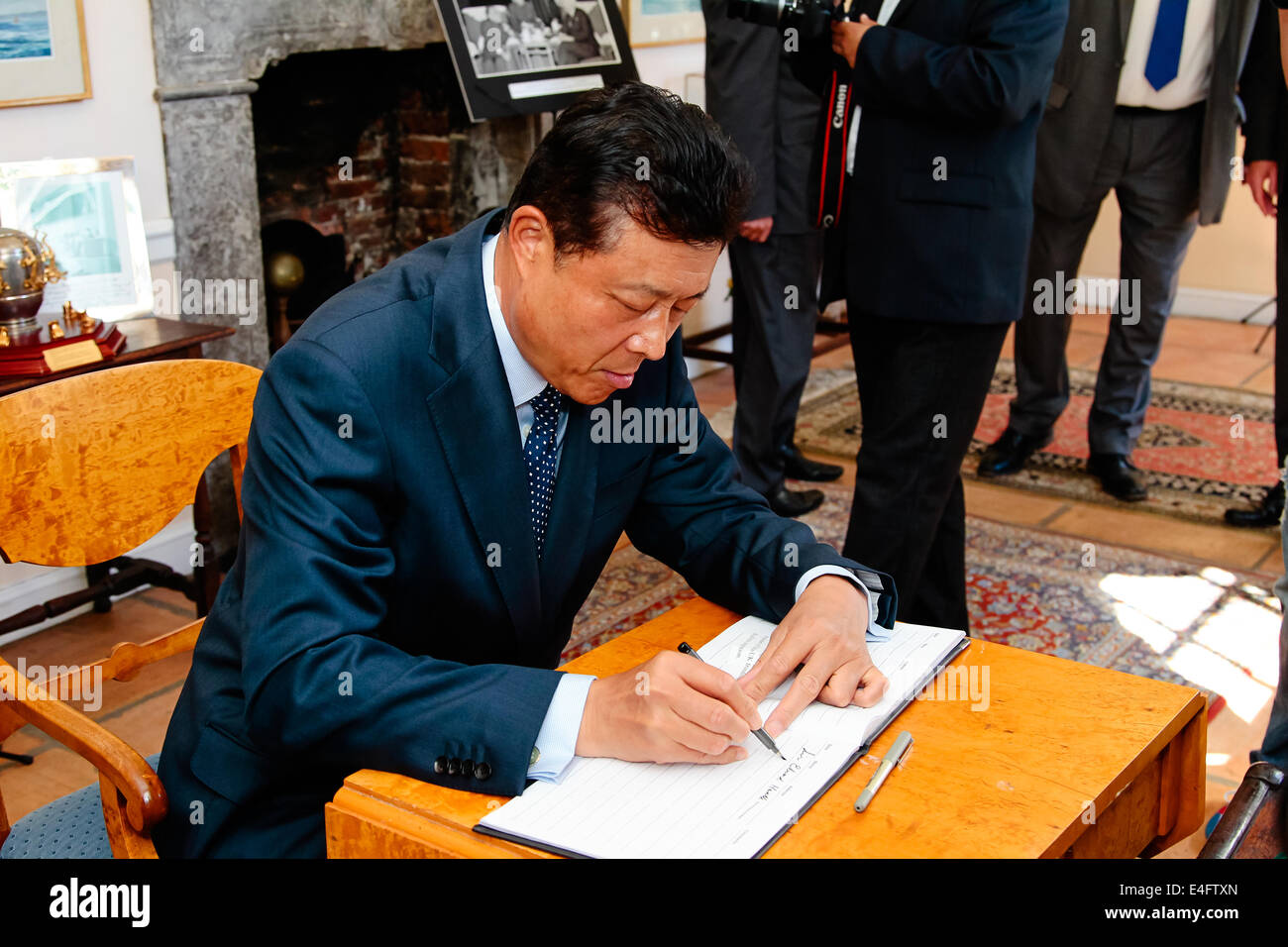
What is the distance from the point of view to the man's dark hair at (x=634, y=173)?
53.7 inches

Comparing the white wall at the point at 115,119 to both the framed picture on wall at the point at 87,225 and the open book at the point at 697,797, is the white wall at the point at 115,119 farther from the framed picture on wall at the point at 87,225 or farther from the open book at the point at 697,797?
the open book at the point at 697,797

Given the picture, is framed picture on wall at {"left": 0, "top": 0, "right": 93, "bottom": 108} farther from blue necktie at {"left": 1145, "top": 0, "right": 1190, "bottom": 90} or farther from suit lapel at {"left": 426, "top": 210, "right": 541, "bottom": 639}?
blue necktie at {"left": 1145, "top": 0, "right": 1190, "bottom": 90}

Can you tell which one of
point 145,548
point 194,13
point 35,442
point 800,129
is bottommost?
point 145,548

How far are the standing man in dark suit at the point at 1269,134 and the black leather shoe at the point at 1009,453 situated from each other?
2.87 feet

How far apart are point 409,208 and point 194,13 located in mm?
1431

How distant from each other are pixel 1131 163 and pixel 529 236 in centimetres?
356

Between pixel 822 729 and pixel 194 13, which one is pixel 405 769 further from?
pixel 194 13

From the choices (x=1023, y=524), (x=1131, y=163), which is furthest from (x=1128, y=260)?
(x=1023, y=524)

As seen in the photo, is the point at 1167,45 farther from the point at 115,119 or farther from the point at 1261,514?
the point at 115,119

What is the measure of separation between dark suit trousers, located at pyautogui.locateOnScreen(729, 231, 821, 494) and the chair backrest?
2375 millimetres

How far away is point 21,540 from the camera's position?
1.72 m

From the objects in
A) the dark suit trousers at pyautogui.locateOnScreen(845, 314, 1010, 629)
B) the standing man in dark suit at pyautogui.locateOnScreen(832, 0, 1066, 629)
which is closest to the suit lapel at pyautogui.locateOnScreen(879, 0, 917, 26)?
the standing man in dark suit at pyautogui.locateOnScreen(832, 0, 1066, 629)

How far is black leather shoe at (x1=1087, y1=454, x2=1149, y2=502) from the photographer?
4.54 m
